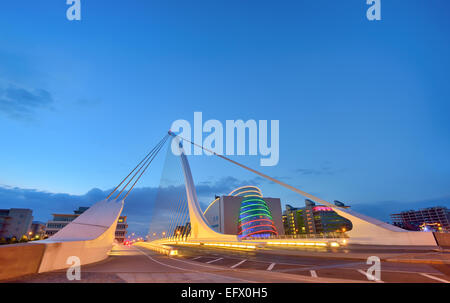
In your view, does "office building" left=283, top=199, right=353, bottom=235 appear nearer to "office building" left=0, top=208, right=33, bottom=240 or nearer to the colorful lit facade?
the colorful lit facade

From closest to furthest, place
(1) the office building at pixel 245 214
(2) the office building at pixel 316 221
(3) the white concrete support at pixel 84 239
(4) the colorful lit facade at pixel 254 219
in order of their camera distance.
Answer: (3) the white concrete support at pixel 84 239 → (4) the colorful lit facade at pixel 254 219 → (1) the office building at pixel 245 214 → (2) the office building at pixel 316 221

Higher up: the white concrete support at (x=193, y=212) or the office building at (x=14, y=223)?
the white concrete support at (x=193, y=212)

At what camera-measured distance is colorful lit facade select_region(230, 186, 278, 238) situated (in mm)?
74688

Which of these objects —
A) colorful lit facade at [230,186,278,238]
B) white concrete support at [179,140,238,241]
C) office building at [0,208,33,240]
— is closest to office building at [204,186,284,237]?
colorful lit facade at [230,186,278,238]

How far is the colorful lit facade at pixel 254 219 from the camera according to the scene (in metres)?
74.7

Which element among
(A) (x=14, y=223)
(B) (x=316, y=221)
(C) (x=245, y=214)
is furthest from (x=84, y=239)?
(B) (x=316, y=221)

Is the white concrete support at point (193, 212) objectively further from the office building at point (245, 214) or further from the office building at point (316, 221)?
the office building at point (316, 221)

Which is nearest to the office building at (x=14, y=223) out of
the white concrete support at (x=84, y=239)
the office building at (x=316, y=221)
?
the white concrete support at (x=84, y=239)

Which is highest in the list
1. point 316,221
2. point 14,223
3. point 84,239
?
point 84,239

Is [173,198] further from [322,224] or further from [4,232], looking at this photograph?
[322,224]

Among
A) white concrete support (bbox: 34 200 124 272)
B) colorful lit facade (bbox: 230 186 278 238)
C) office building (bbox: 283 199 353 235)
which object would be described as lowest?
office building (bbox: 283 199 353 235)

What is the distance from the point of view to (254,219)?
76.9 metres

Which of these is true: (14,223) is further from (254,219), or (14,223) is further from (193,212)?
(254,219)
